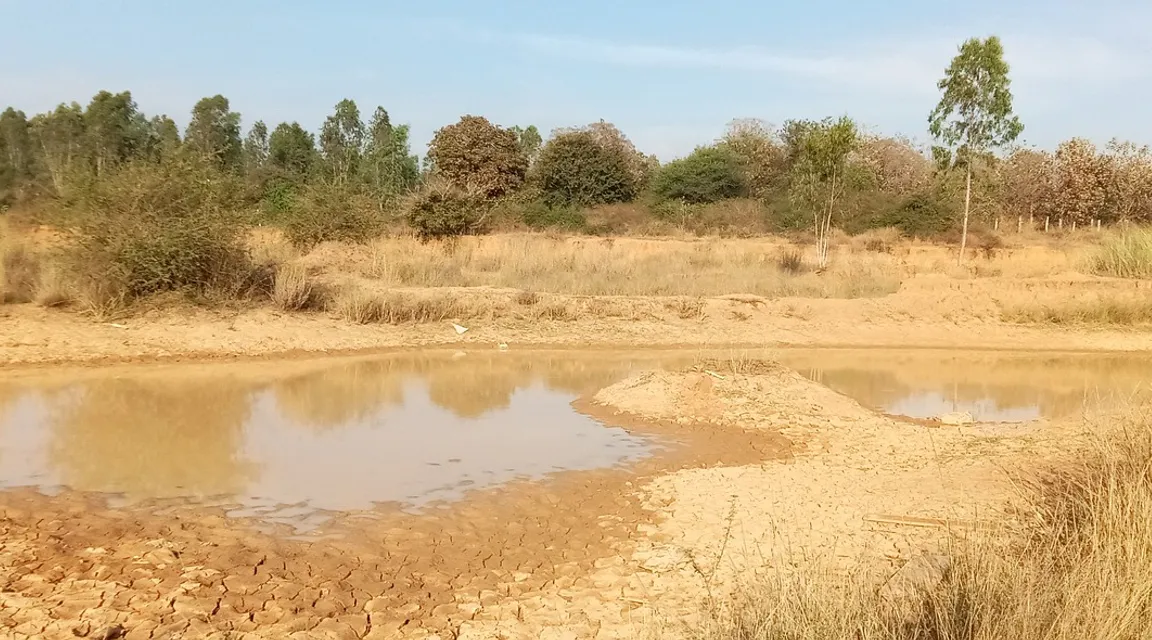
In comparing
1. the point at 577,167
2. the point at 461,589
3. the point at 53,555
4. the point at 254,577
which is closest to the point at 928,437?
the point at 461,589

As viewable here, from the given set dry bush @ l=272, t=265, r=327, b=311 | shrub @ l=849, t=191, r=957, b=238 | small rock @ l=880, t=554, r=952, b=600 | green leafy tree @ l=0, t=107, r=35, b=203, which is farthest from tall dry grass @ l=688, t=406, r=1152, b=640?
green leafy tree @ l=0, t=107, r=35, b=203

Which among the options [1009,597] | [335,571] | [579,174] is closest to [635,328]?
[335,571]

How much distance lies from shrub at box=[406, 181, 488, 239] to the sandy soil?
12649mm

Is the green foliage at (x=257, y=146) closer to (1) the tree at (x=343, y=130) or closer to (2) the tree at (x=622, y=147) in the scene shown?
(1) the tree at (x=343, y=130)

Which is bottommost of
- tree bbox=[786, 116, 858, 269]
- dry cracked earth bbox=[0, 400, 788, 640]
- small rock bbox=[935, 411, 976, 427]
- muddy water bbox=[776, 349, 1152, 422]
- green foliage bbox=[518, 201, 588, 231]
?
muddy water bbox=[776, 349, 1152, 422]

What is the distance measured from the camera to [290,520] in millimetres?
7344

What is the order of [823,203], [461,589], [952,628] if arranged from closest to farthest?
[952,628]
[461,589]
[823,203]

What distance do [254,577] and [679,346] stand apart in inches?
556

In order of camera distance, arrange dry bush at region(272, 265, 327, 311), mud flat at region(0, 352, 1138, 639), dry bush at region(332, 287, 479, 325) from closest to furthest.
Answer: mud flat at region(0, 352, 1138, 639) → dry bush at region(272, 265, 327, 311) → dry bush at region(332, 287, 479, 325)

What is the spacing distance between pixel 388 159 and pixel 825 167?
91.0 feet

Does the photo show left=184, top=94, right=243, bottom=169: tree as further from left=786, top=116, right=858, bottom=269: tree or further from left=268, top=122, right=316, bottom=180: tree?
left=786, top=116, right=858, bottom=269: tree

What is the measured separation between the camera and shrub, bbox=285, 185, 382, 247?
28.2 m

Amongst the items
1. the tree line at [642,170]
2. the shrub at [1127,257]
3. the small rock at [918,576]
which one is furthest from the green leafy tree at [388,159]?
the small rock at [918,576]

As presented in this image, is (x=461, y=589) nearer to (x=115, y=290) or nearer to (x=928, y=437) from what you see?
(x=928, y=437)
